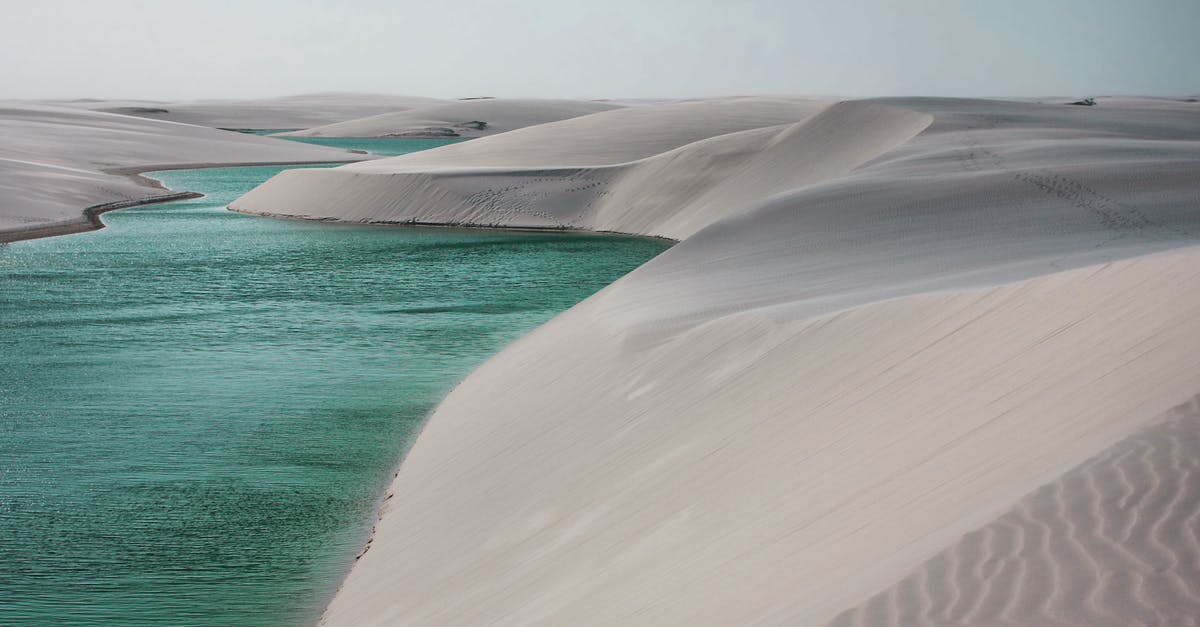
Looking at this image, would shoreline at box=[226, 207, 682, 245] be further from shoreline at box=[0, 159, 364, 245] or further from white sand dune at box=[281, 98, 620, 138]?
white sand dune at box=[281, 98, 620, 138]

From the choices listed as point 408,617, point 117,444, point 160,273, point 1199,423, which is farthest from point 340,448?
point 160,273

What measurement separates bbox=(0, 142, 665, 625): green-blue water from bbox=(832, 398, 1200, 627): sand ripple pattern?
→ 4.92 m

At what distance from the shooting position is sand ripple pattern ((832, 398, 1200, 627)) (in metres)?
2.83

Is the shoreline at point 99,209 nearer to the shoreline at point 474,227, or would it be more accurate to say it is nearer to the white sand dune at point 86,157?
the white sand dune at point 86,157

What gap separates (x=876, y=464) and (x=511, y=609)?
1.78 meters

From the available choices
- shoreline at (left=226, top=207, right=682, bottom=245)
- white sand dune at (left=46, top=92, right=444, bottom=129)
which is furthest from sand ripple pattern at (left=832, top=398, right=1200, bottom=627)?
white sand dune at (left=46, top=92, right=444, bottom=129)

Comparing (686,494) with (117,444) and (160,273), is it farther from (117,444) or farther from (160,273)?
(160,273)

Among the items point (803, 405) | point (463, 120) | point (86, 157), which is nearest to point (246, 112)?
point (463, 120)

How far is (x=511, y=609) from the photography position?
5.38 metres

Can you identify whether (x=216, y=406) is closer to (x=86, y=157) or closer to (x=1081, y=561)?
(x=1081, y=561)

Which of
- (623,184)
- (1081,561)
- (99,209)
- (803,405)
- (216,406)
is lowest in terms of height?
(99,209)

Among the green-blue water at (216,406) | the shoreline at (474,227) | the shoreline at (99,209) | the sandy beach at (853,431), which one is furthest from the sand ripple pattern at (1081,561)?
the shoreline at (99,209)

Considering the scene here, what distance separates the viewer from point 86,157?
59688 millimetres

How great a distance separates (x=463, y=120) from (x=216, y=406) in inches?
3807
